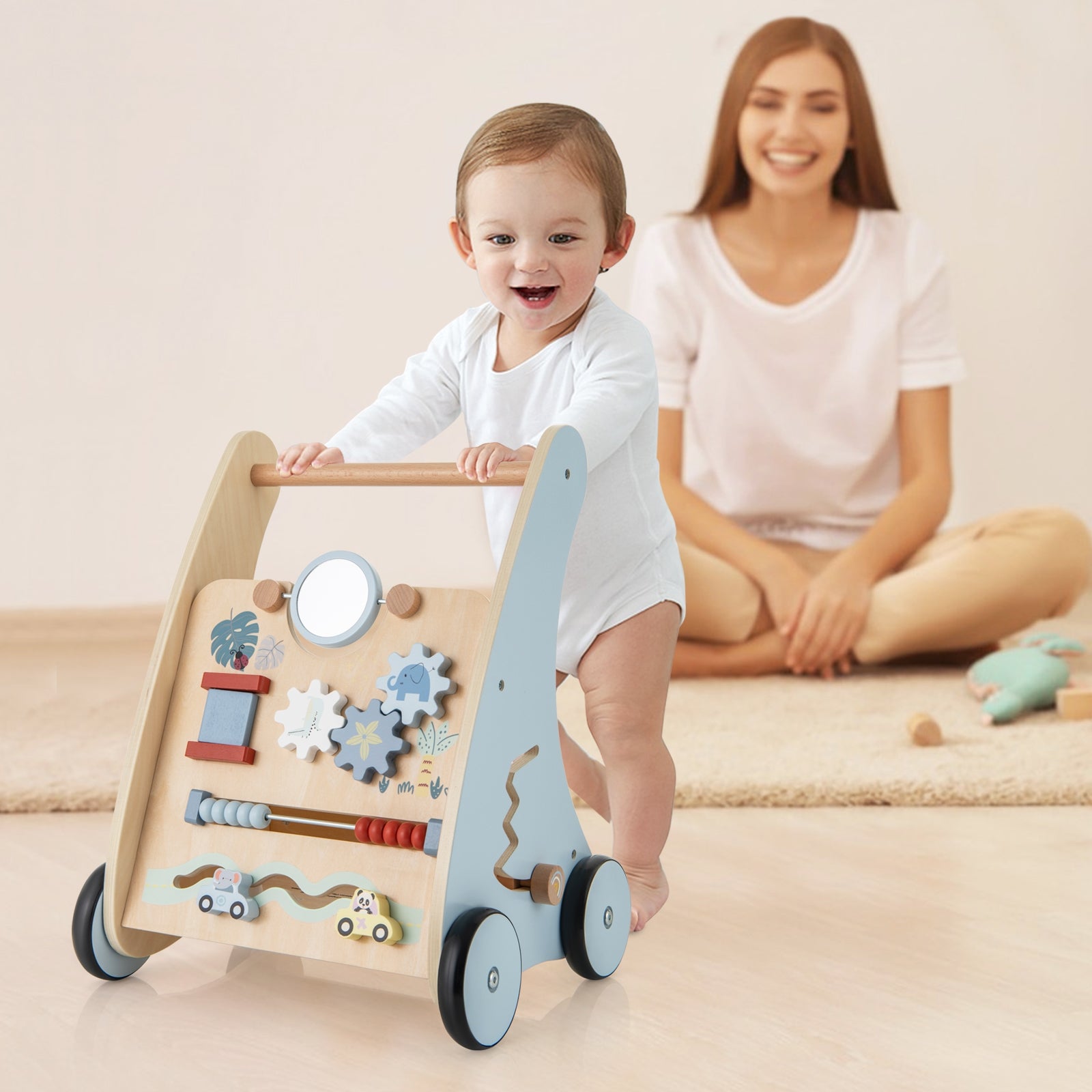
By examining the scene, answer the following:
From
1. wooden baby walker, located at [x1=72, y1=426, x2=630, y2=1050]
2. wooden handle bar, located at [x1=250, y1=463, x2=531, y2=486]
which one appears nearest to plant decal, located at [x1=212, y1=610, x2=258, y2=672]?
wooden baby walker, located at [x1=72, y1=426, x2=630, y2=1050]

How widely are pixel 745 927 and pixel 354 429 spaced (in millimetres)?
487

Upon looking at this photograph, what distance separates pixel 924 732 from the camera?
149 centimetres

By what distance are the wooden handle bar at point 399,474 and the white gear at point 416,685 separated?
4.4 inches

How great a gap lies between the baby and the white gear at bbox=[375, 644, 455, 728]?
15cm

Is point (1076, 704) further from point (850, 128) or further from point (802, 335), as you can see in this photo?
point (850, 128)

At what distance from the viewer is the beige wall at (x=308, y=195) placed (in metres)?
2.52

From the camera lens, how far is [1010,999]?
31.9 inches

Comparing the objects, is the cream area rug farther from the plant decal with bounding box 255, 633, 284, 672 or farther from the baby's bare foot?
the plant decal with bounding box 255, 633, 284, 672

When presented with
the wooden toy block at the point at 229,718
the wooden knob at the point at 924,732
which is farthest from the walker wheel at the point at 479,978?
the wooden knob at the point at 924,732

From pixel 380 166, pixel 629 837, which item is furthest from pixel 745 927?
pixel 380 166

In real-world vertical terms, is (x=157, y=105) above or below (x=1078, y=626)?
above

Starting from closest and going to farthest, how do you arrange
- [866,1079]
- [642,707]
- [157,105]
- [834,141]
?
1. [866,1079]
2. [642,707]
3. [834,141]
4. [157,105]

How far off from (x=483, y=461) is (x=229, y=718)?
245 mm

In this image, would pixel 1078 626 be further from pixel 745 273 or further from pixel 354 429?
pixel 354 429
